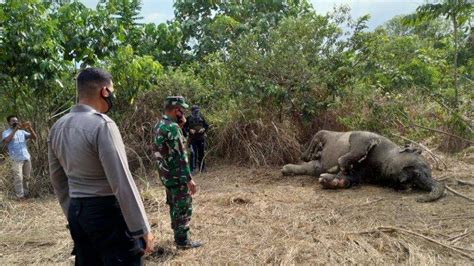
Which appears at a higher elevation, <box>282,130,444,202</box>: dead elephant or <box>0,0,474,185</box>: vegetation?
<box>0,0,474,185</box>: vegetation

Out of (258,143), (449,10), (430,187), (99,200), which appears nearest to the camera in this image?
(99,200)

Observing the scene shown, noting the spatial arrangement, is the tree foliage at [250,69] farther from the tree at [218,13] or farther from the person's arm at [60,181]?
the person's arm at [60,181]

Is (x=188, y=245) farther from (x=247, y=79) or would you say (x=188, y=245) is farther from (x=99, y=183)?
(x=247, y=79)

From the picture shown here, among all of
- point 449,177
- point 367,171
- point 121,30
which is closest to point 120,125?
point 121,30

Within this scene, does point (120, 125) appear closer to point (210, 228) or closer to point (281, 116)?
point (281, 116)

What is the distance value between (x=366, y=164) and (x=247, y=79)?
3648mm

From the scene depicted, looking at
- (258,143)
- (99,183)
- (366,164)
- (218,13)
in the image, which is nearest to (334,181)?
(366,164)

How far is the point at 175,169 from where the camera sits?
4.39 m

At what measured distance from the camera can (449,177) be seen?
6.52 metres

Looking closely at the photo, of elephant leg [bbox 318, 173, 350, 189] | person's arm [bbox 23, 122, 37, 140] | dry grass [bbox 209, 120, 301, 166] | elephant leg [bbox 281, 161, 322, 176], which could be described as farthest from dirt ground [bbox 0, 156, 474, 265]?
dry grass [bbox 209, 120, 301, 166]

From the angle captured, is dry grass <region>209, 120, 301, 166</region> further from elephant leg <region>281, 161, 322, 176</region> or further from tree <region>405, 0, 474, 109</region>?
tree <region>405, 0, 474, 109</region>

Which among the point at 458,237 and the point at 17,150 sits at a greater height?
the point at 17,150

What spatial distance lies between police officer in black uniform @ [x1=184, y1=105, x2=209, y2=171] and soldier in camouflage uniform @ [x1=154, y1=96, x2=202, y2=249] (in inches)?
185

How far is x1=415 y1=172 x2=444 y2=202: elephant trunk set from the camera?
5.64 m
